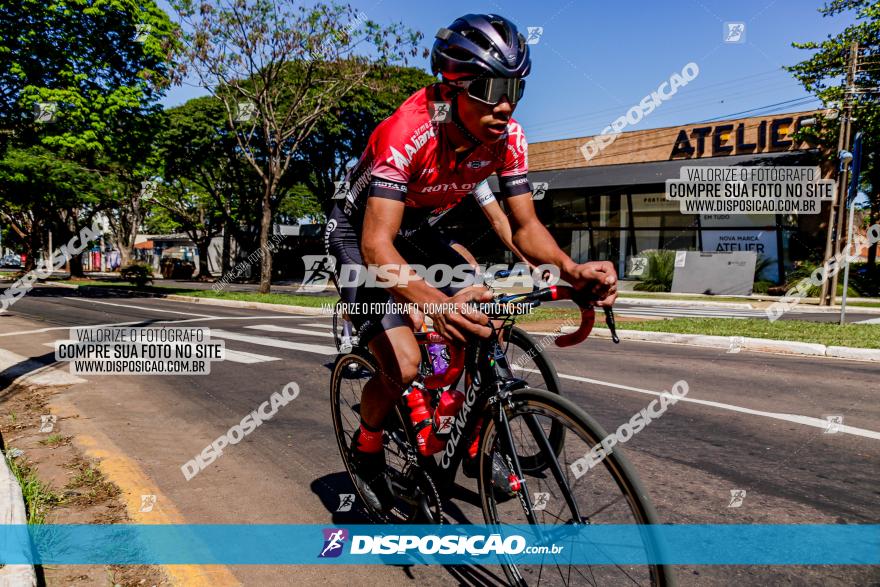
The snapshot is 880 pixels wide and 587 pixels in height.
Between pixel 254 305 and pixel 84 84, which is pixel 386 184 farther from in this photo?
pixel 84 84

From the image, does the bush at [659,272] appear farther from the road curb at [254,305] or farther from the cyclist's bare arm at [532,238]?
the cyclist's bare arm at [532,238]

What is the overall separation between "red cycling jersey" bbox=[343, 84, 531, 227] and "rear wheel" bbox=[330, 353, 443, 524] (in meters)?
0.85

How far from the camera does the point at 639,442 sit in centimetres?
407

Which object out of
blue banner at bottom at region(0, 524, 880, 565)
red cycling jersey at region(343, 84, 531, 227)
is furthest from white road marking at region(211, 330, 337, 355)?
red cycling jersey at region(343, 84, 531, 227)

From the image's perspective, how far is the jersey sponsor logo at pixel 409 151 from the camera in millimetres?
2314

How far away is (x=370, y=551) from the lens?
8.84 ft

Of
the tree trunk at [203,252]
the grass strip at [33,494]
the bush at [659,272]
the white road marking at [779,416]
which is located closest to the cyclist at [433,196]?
the white road marking at [779,416]

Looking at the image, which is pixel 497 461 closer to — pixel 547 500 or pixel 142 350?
pixel 547 500

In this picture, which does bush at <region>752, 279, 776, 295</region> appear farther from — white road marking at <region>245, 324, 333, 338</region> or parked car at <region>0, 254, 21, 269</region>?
parked car at <region>0, 254, 21, 269</region>

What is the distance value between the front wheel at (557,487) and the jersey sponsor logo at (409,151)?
3.47ft

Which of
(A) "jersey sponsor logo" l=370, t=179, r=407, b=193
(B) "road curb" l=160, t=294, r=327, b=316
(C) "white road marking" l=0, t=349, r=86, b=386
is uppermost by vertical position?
(A) "jersey sponsor logo" l=370, t=179, r=407, b=193

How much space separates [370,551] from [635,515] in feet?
4.90

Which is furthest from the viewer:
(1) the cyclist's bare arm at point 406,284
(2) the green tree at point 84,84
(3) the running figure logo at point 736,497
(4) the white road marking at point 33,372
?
(2) the green tree at point 84,84

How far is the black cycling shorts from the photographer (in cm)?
260
